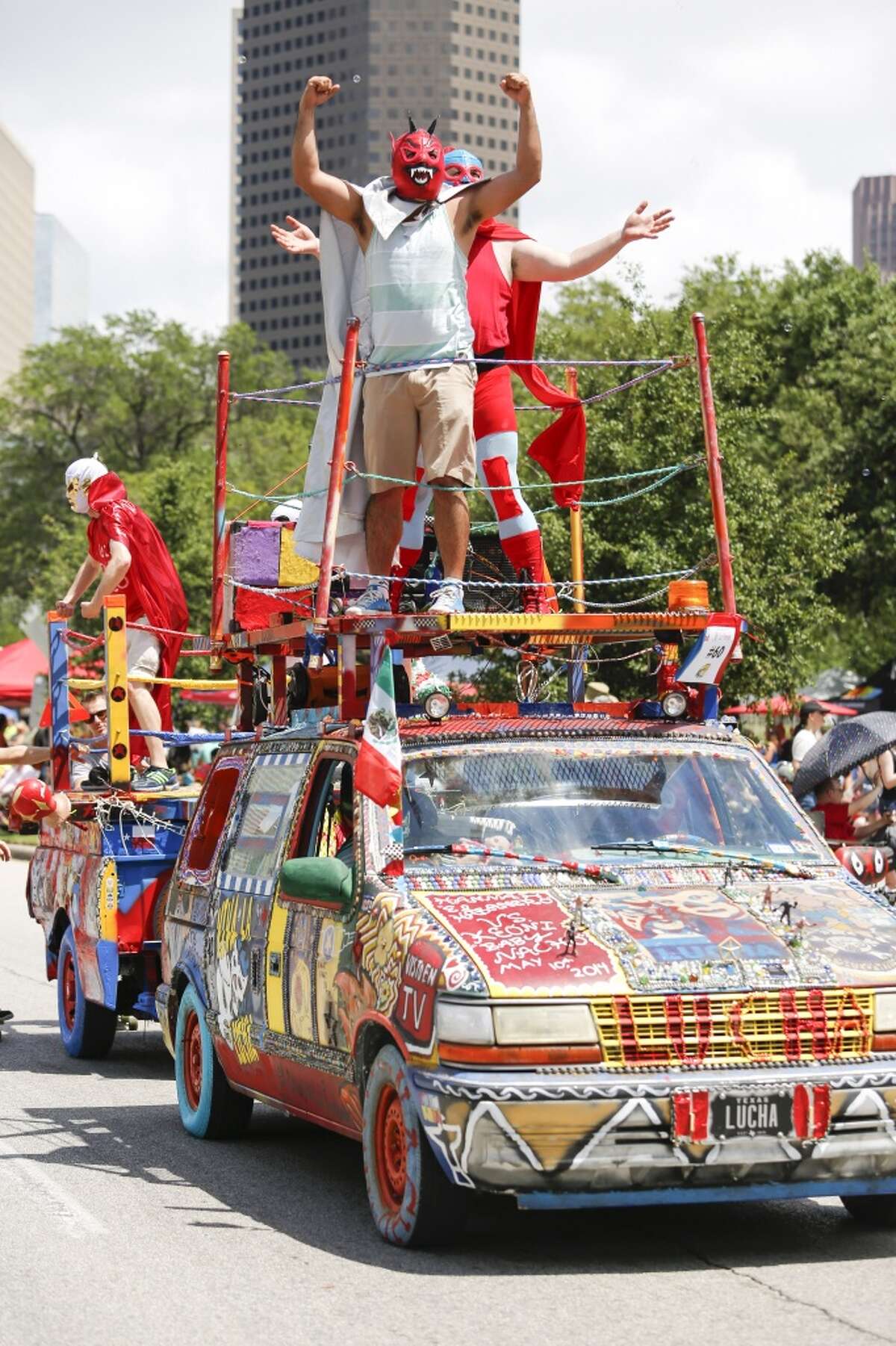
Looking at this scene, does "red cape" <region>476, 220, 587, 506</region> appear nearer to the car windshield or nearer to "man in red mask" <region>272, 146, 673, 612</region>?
"man in red mask" <region>272, 146, 673, 612</region>

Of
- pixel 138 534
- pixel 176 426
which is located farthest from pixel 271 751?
pixel 176 426

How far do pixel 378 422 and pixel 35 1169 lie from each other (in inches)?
134

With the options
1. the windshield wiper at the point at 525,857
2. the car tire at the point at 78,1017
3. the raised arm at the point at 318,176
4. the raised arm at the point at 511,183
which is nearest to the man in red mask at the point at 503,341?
the raised arm at the point at 511,183

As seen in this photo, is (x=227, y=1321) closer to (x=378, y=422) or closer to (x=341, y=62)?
(x=378, y=422)

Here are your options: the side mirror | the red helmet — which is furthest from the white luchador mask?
the side mirror

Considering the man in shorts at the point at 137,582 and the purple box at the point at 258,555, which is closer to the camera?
the purple box at the point at 258,555

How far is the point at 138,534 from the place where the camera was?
1294cm

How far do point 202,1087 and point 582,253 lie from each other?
408cm

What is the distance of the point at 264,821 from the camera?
865 cm

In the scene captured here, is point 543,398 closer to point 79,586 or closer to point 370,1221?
point 79,586

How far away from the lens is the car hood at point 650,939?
6.32 m

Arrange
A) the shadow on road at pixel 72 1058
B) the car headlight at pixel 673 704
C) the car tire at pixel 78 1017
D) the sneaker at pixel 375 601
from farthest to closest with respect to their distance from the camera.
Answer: the car tire at pixel 78 1017 → the shadow on road at pixel 72 1058 → the sneaker at pixel 375 601 → the car headlight at pixel 673 704

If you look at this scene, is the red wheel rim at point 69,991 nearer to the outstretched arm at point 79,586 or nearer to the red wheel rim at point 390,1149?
the outstretched arm at point 79,586

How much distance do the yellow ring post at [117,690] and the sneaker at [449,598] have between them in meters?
3.62
